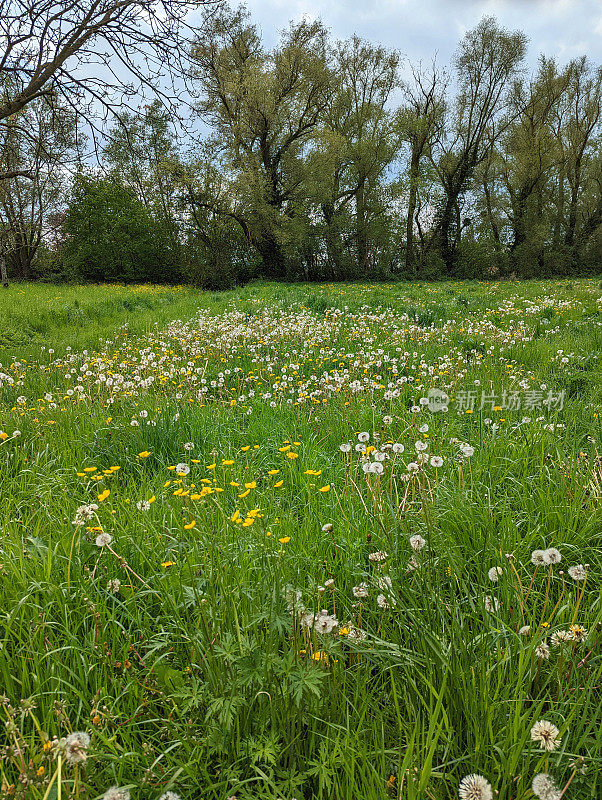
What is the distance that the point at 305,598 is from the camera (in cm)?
180

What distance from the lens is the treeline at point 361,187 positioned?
2517 cm

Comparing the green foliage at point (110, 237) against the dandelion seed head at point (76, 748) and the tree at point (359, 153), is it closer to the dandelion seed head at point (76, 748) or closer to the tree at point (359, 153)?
the tree at point (359, 153)

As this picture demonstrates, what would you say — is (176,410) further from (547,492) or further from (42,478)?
(547,492)

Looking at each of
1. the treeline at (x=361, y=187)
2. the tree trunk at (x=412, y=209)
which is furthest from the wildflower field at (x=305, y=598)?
the tree trunk at (x=412, y=209)

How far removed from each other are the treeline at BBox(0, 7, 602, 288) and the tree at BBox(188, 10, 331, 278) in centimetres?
10

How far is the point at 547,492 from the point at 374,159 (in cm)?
3012

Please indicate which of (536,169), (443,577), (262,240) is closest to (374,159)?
(262,240)

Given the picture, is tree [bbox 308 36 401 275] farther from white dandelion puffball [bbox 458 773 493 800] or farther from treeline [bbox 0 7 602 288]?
white dandelion puffball [bbox 458 773 493 800]

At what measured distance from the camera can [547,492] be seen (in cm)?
239

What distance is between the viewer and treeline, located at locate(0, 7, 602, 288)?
2517cm

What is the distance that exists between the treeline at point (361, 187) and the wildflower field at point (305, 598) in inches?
811
